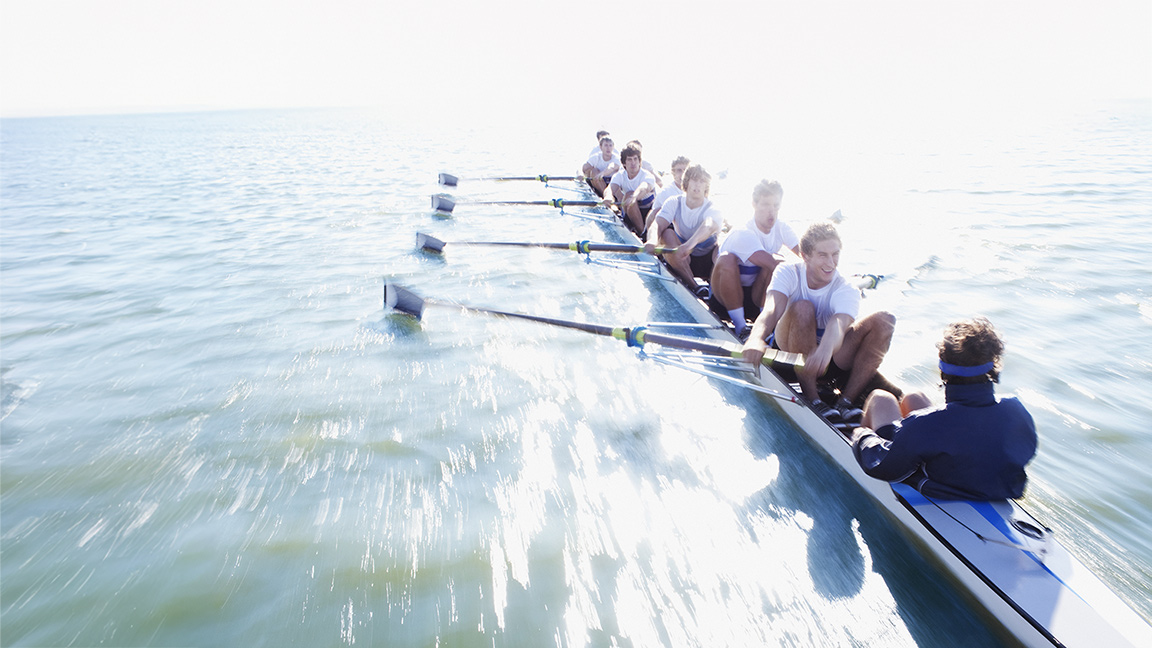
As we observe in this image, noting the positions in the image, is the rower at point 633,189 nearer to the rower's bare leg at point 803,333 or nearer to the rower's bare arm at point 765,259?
the rower's bare arm at point 765,259

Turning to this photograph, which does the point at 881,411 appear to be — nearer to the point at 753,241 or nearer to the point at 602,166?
the point at 753,241

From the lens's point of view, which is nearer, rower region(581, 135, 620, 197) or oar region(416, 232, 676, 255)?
oar region(416, 232, 676, 255)

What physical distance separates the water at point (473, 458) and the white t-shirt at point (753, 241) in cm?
128

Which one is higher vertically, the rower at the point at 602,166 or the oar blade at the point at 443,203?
the rower at the point at 602,166

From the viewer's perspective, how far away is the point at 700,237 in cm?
695

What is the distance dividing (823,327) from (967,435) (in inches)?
68.9

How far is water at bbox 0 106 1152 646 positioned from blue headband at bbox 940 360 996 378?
50.7 inches

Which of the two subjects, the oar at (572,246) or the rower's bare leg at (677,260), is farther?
the oar at (572,246)

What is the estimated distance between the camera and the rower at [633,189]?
10.2 metres

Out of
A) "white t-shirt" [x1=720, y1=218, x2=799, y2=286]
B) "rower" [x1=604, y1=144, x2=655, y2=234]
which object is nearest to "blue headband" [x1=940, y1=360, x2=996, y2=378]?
"white t-shirt" [x1=720, y1=218, x2=799, y2=286]

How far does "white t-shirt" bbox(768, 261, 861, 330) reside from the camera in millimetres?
4309

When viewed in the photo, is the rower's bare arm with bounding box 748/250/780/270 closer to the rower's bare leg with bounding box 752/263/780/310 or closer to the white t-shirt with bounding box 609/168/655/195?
the rower's bare leg with bounding box 752/263/780/310

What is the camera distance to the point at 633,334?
5312 millimetres

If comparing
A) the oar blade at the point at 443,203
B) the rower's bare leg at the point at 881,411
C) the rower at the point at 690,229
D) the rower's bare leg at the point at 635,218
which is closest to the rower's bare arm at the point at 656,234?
the rower at the point at 690,229
